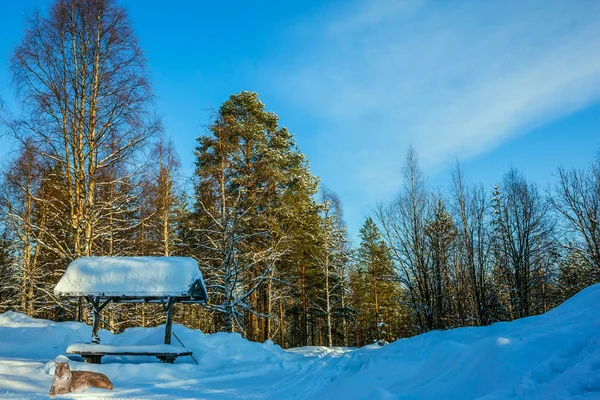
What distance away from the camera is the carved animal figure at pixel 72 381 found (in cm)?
707

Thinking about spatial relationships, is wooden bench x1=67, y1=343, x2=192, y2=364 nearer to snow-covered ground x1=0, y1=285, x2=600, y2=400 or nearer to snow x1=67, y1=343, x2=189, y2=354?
snow x1=67, y1=343, x2=189, y2=354

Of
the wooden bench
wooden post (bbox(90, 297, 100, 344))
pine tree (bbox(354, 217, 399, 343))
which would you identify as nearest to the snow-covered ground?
the wooden bench

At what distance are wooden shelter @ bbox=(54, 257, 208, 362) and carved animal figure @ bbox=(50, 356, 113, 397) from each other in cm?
354

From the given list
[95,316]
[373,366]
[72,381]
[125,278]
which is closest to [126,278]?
[125,278]

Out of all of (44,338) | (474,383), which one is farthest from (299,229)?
(474,383)

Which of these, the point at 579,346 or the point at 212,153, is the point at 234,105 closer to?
the point at 212,153

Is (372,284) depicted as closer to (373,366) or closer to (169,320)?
(169,320)

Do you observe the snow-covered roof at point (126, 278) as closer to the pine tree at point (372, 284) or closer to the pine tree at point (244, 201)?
the pine tree at point (244, 201)

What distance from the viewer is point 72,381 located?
286 inches

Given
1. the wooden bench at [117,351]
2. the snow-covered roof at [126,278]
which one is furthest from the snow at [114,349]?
→ the snow-covered roof at [126,278]

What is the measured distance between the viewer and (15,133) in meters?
12.5

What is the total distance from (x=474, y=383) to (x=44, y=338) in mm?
15198

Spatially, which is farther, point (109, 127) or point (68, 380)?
point (109, 127)

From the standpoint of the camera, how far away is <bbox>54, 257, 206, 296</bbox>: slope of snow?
11.4 m
